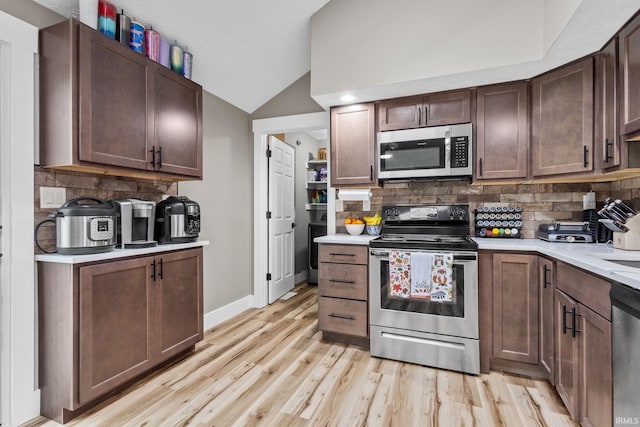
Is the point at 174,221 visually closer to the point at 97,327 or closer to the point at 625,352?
the point at 97,327

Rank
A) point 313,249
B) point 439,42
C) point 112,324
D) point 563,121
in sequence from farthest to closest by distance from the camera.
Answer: point 313,249, point 439,42, point 563,121, point 112,324

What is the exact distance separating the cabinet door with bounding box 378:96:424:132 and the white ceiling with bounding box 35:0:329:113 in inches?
42.0

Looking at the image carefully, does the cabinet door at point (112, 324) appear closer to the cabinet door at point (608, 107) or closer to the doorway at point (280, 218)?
the doorway at point (280, 218)

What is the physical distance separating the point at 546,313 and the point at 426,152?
4.78 ft

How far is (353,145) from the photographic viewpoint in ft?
9.56

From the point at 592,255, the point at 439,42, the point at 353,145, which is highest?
the point at 439,42

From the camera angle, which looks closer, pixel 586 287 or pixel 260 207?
pixel 586 287

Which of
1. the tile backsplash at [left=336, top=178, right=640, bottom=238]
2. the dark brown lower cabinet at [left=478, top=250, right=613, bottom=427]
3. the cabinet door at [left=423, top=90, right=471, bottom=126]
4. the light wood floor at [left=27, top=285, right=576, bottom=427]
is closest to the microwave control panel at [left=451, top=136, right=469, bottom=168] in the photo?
the cabinet door at [left=423, top=90, right=471, bottom=126]

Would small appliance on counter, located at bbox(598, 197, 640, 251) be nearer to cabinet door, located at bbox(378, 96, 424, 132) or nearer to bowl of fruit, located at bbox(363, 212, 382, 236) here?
cabinet door, located at bbox(378, 96, 424, 132)

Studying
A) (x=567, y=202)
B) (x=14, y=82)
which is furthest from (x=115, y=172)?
(x=567, y=202)

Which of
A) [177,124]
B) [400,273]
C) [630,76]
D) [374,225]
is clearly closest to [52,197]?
[177,124]

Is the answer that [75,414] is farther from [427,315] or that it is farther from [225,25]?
[225,25]

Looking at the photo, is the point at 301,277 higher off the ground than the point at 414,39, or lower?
lower

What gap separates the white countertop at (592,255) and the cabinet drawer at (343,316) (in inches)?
42.4
